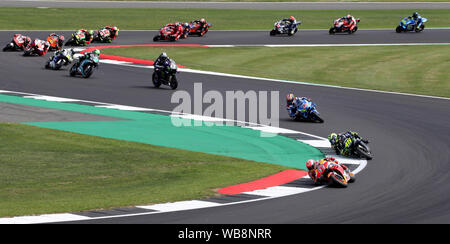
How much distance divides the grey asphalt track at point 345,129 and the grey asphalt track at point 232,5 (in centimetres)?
2127

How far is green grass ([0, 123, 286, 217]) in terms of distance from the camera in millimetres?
13008

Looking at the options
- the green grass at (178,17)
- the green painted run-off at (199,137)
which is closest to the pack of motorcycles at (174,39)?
the green painted run-off at (199,137)

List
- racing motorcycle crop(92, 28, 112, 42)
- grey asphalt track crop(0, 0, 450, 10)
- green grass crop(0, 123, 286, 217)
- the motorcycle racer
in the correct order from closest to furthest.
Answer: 1. green grass crop(0, 123, 286, 217)
2. the motorcycle racer
3. racing motorcycle crop(92, 28, 112, 42)
4. grey asphalt track crop(0, 0, 450, 10)

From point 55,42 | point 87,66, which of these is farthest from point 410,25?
point 87,66

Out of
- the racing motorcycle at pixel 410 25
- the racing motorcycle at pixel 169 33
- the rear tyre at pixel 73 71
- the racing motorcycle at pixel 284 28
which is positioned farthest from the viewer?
the racing motorcycle at pixel 410 25

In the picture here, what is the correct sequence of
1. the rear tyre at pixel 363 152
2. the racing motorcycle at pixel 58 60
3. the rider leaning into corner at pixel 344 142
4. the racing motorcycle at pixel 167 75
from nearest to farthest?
the rear tyre at pixel 363 152, the rider leaning into corner at pixel 344 142, the racing motorcycle at pixel 167 75, the racing motorcycle at pixel 58 60

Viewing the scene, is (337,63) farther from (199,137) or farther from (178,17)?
(178,17)

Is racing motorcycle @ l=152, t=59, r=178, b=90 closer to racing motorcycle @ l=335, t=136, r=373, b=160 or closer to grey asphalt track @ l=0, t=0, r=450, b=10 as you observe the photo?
racing motorcycle @ l=335, t=136, r=373, b=160

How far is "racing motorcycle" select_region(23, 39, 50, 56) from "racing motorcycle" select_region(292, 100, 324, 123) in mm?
16637

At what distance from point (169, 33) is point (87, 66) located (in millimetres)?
13496

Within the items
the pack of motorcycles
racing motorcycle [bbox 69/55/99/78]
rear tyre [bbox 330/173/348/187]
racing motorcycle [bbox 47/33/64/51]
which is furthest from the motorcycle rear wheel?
racing motorcycle [bbox 47/33/64/51]

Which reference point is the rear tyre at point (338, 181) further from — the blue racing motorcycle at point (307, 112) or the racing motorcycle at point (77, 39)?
the racing motorcycle at point (77, 39)

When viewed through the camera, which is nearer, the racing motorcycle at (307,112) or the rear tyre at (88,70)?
the racing motorcycle at (307,112)

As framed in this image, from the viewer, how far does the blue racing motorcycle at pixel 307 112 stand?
2172cm
